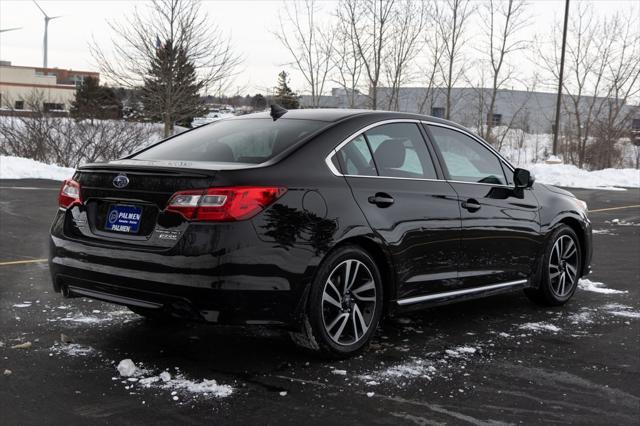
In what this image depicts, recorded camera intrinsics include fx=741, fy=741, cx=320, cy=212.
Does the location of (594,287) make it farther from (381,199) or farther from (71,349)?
(71,349)

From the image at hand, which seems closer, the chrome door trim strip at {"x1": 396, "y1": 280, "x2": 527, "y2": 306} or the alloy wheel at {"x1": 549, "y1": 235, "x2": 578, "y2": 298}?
the chrome door trim strip at {"x1": 396, "y1": 280, "x2": 527, "y2": 306}

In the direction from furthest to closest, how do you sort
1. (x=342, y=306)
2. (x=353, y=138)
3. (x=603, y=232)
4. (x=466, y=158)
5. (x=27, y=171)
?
(x=27, y=171)
(x=603, y=232)
(x=466, y=158)
(x=353, y=138)
(x=342, y=306)

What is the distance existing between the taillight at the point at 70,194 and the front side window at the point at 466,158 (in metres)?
2.57

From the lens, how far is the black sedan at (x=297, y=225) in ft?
13.5

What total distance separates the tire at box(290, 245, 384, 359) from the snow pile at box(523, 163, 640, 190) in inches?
815

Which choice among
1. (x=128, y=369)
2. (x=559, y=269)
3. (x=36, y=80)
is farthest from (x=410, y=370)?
(x=36, y=80)

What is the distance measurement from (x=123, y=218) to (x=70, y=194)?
59 centimetres

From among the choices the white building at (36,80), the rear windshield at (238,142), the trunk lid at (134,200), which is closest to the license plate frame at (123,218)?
the trunk lid at (134,200)

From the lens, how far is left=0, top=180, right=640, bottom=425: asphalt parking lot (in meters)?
3.71

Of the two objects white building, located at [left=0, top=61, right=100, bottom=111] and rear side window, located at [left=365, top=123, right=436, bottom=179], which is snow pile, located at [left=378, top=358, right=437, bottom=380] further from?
white building, located at [left=0, top=61, right=100, bottom=111]

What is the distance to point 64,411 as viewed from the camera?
11.9 feet

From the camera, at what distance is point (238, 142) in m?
4.93

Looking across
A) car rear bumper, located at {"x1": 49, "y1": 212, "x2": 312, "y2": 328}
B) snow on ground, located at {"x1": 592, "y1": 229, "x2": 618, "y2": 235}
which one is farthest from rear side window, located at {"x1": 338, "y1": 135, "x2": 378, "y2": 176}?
snow on ground, located at {"x1": 592, "y1": 229, "x2": 618, "y2": 235}

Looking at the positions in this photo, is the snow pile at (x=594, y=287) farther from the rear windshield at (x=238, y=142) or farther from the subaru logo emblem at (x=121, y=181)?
the subaru logo emblem at (x=121, y=181)
